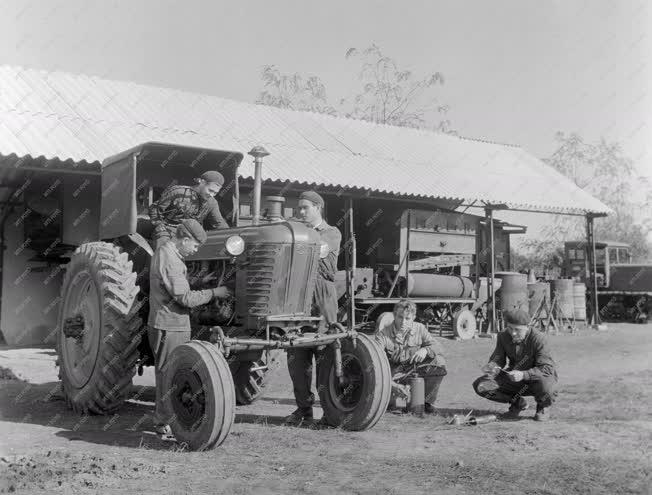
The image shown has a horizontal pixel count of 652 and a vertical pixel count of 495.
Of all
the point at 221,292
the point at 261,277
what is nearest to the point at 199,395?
the point at 221,292

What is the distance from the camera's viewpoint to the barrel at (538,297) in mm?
17925

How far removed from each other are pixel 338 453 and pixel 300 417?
1.24 meters

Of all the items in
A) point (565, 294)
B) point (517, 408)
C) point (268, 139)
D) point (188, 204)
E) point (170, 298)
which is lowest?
point (517, 408)

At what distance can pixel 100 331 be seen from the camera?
6.12 metres

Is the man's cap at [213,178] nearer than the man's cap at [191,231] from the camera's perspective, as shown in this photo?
No

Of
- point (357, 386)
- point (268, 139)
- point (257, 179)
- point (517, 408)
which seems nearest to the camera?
point (357, 386)

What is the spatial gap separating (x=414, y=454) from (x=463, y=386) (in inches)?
161

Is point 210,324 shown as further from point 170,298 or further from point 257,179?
point 257,179

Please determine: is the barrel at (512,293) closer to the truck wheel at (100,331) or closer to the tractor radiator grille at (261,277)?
the truck wheel at (100,331)

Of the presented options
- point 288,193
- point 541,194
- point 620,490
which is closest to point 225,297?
point 620,490

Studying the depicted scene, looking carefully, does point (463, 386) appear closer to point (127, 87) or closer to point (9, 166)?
point (9, 166)

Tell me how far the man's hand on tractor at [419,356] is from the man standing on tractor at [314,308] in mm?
1121

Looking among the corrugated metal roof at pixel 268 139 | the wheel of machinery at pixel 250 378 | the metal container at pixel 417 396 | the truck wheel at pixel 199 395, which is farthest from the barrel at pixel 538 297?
the truck wheel at pixel 199 395

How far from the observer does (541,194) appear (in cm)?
1955
